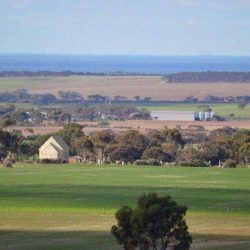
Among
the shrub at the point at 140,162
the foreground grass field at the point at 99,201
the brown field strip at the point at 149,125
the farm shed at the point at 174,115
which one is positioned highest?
the foreground grass field at the point at 99,201

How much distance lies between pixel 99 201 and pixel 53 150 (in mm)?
32875

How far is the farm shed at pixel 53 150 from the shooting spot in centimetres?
8656

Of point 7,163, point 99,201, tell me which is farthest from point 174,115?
point 99,201

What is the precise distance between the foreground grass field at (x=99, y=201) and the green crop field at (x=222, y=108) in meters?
73.3

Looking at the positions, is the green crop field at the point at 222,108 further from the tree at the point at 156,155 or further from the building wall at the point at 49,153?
the building wall at the point at 49,153

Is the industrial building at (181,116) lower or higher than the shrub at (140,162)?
lower

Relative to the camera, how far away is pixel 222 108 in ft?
548

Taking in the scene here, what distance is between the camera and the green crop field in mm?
151625

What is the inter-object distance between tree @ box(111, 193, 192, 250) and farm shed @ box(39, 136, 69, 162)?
51526 mm

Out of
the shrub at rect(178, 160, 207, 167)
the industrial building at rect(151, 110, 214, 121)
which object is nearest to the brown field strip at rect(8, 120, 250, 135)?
the industrial building at rect(151, 110, 214, 121)

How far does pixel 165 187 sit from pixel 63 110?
85478 mm

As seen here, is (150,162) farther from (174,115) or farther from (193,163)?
(174,115)

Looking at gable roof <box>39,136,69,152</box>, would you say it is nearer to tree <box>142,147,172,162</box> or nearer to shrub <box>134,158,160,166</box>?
tree <box>142,147,172,162</box>

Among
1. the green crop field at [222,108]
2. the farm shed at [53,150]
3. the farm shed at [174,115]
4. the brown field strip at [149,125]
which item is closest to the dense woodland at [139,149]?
the farm shed at [53,150]
